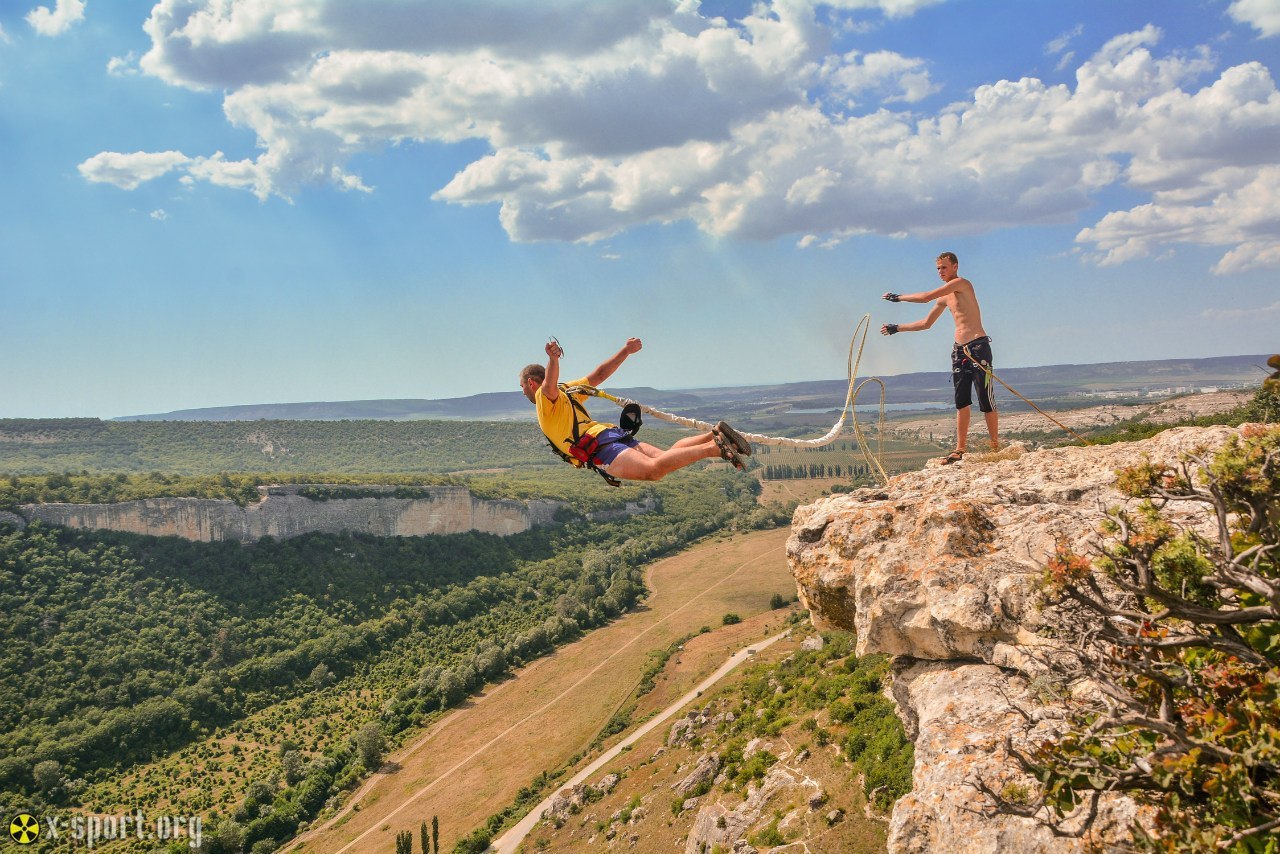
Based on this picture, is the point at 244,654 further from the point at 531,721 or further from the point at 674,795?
the point at 674,795

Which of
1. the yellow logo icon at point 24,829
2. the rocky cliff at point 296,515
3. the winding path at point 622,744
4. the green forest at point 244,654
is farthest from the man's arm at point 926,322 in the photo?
the rocky cliff at point 296,515

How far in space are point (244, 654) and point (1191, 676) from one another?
235 feet

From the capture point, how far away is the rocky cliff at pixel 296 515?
2653 inches

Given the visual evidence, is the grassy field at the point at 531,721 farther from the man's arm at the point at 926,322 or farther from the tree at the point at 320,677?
the man's arm at the point at 926,322

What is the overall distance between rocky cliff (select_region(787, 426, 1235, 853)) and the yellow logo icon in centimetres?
4981

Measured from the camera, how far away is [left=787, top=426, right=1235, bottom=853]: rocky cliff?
6.88m

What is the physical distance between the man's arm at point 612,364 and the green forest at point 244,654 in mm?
44137

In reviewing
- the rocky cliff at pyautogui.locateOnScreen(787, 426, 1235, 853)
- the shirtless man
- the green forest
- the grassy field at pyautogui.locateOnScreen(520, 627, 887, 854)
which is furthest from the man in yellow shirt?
the green forest

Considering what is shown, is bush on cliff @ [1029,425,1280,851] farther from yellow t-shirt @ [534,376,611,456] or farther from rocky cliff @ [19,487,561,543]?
rocky cliff @ [19,487,561,543]

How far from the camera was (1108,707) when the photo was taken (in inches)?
203

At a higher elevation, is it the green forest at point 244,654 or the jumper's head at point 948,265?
the jumper's head at point 948,265

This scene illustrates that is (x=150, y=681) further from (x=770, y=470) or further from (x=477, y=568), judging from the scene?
(x=770, y=470)

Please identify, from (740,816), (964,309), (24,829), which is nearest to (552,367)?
(964,309)

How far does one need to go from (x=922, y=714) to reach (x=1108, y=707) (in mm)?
3986
